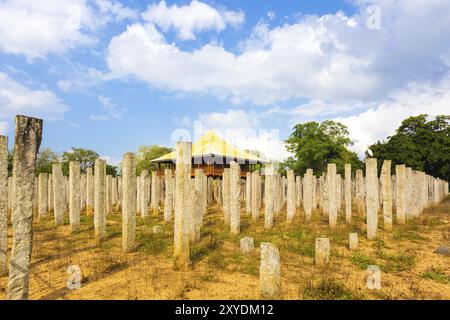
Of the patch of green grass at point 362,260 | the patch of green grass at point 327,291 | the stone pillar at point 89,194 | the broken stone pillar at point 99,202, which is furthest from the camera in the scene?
the stone pillar at point 89,194

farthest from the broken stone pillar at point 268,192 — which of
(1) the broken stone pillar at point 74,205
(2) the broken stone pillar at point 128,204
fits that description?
(1) the broken stone pillar at point 74,205

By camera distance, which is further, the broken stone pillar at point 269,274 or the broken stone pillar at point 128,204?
the broken stone pillar at point 128,204

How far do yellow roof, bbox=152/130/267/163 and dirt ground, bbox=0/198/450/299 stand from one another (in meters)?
21.7

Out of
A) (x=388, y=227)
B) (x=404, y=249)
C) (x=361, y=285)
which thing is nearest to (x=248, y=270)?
(x=361, y=285)

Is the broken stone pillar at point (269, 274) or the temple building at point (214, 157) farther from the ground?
the temple building at point (214, 157)

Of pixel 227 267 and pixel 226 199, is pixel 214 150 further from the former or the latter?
pixel 227 267

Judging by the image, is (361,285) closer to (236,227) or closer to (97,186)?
(236,227)

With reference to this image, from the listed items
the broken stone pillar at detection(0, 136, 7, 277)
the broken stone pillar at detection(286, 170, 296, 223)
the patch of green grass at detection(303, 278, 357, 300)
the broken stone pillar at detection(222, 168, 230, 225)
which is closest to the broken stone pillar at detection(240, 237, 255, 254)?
the patch of green grass at detection(303, 278, 357, 300)

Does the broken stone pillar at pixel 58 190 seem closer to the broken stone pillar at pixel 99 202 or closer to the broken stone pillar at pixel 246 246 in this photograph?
the broken stone pillar at pixel 99 202

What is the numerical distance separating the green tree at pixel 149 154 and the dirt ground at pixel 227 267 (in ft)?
163

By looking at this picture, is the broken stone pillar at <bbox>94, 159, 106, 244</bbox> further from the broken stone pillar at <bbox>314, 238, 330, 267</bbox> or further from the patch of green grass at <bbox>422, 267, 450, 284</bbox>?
the patch of green grass at <bbox>422, 267, 450, 284</bbox>

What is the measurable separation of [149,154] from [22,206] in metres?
59.7

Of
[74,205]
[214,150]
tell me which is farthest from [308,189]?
[214,150]

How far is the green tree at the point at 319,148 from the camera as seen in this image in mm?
42406
